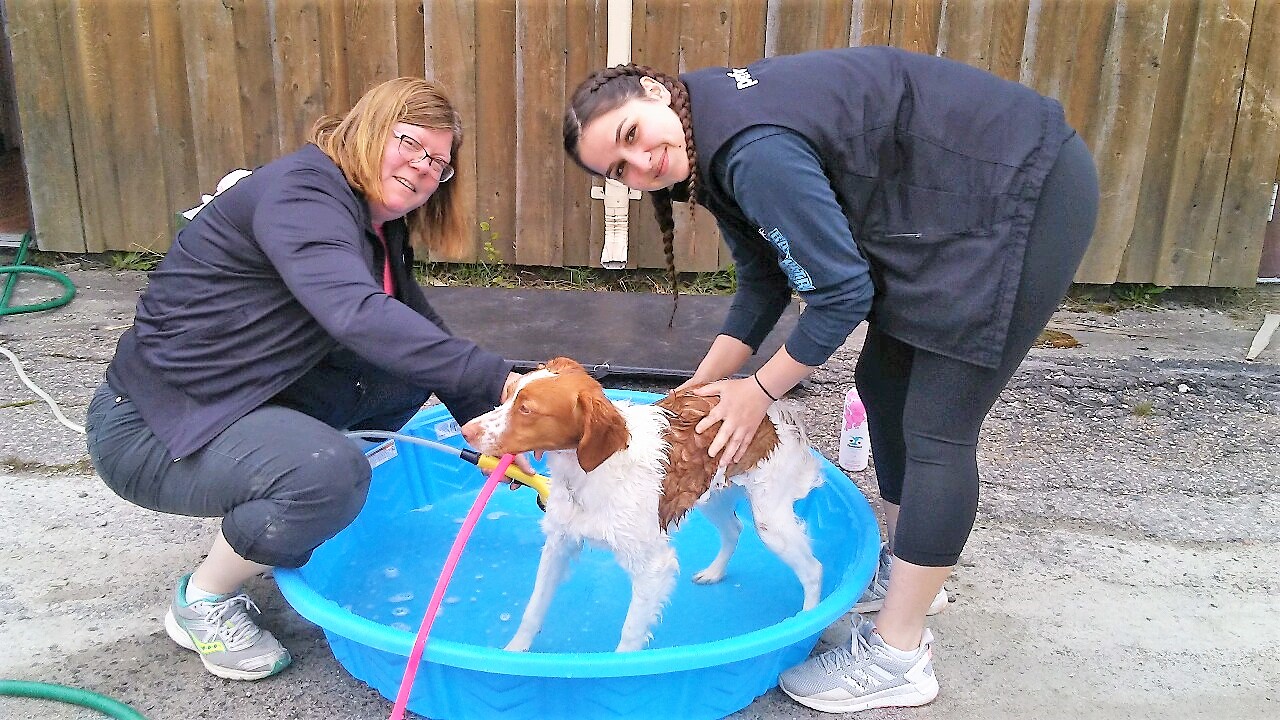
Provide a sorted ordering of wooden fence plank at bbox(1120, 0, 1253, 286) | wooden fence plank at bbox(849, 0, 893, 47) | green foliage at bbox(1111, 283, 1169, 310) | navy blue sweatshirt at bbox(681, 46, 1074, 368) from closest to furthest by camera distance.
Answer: navy blue sweatshirt at bbox(681, 46, 1074, 368), wooden fence plank at bbox(1120, 0, 1253, 286), wooden fence plank at bbox(849, 0, 893, 47), green foliage at bbox(1111, 283, 1169, 310)

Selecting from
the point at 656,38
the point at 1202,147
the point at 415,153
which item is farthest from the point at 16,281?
the point at 1202,147

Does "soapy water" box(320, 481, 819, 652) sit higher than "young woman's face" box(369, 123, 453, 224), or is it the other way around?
"young woman's face" box(369, 123, 453, 224)

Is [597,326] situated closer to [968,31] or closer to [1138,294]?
[968,31]

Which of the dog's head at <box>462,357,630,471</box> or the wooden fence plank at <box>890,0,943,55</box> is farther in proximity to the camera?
the wooden fence plank at <box>890,0,943,55</box>

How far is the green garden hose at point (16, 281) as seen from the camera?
5301mm

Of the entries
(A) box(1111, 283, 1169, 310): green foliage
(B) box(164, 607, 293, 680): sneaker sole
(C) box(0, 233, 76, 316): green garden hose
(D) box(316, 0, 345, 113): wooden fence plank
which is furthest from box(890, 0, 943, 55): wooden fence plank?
(C) box(0, 233, 76, 316): green garden hose

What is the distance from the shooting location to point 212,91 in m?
5.98

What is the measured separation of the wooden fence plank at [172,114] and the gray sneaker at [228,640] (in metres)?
3.91

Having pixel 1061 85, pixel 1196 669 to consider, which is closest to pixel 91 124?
pixel 1061 85

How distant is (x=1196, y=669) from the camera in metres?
2.82

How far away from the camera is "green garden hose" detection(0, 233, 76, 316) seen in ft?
17.4

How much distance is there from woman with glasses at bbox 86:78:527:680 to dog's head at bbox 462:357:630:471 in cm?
13

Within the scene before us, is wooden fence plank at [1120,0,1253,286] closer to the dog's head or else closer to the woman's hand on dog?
the woman's hand on dog

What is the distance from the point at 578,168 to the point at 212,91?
2.22 meters
